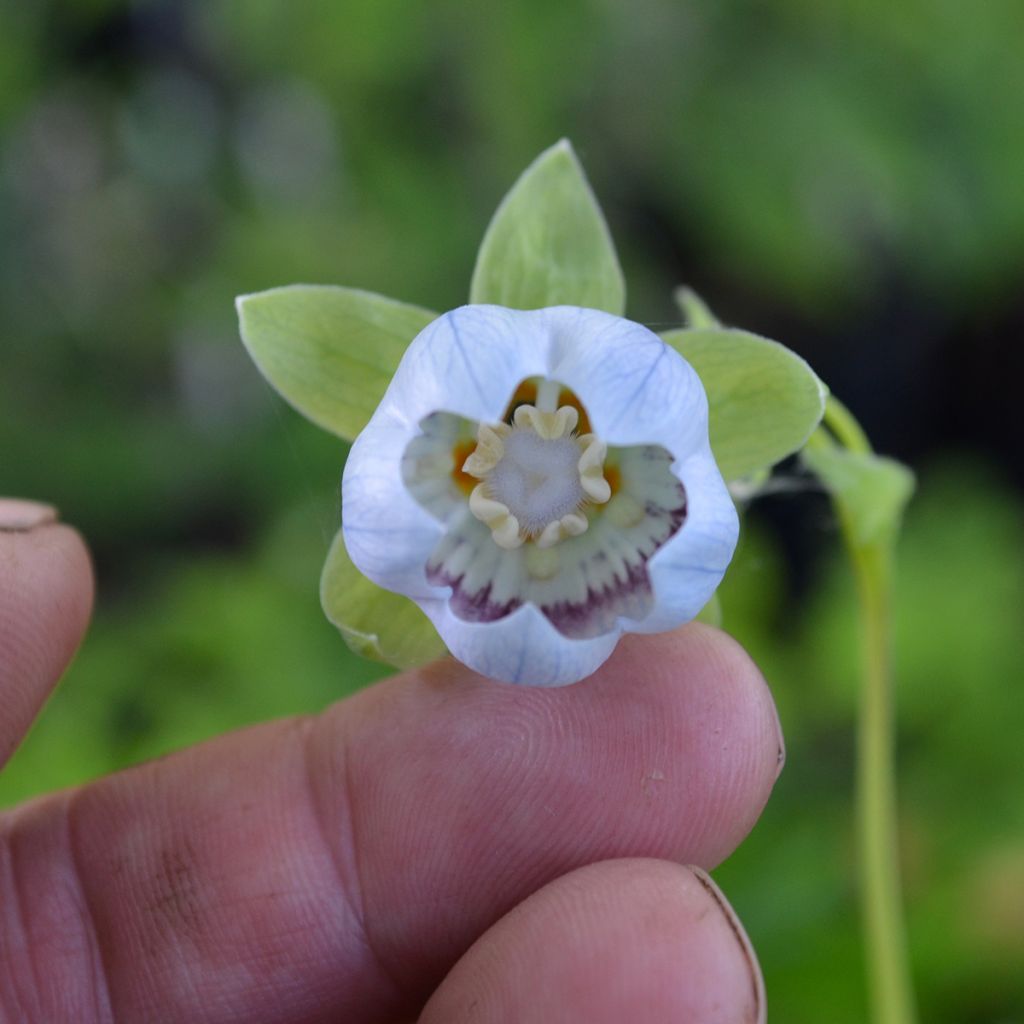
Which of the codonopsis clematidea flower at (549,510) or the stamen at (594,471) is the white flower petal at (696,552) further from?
the stamen at (594,471)

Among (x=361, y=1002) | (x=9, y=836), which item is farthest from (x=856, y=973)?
(x=9, y=836)

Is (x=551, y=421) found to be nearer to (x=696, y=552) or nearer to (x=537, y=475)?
(x=537, y=475)

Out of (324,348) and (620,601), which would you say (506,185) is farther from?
(620,601)

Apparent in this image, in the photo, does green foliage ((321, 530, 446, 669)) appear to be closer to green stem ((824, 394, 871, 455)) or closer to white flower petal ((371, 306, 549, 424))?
white flower petal ((371, 306, 549, 424))

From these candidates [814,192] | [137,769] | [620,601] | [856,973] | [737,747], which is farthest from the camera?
[814,192]

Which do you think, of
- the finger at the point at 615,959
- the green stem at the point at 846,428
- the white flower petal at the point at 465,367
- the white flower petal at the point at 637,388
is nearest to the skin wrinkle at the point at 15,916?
the finger at the point at 615,959

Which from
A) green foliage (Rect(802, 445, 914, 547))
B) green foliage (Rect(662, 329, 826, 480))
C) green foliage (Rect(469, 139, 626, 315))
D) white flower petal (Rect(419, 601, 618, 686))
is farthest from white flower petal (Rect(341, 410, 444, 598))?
green foliage (Rect(802, 445, 914, 547))
